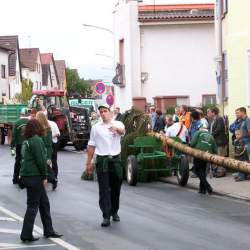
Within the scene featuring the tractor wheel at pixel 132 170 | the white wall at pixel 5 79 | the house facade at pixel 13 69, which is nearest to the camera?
the tractor wheel at pixel 132 170

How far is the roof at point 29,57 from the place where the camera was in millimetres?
89688

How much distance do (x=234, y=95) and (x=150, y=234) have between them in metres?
11.1

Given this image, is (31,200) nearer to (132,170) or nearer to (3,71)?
(132,170)

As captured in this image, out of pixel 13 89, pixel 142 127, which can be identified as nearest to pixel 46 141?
pixel 142 127

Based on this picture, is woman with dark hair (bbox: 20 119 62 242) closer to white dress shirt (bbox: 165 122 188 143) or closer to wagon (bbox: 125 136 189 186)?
wagon (bbox: 125 136 189 186)

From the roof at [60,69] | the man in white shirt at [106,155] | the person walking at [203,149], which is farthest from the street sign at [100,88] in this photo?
the roof at [60,69]

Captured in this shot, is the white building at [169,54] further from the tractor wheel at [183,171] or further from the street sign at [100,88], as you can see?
the tractor wheel at [183,171]

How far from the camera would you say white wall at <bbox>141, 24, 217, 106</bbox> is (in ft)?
120

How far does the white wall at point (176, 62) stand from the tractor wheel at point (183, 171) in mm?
19427

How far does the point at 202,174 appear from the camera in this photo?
15.4m

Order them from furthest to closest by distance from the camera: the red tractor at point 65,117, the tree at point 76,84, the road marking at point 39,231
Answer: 1. the tree at point 76,84
2. the red tractor at point 65,117
3. the road marking at point 39,231

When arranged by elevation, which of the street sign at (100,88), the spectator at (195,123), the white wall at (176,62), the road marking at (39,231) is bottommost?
the road marking at (39,231)

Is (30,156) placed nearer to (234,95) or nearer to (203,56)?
(234,95)

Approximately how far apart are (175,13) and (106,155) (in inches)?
1017
